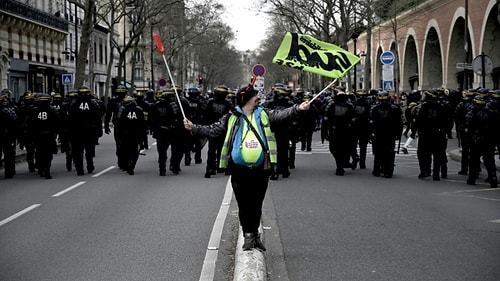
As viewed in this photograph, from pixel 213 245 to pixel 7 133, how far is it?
358 inches

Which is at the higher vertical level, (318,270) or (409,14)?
(409,14)

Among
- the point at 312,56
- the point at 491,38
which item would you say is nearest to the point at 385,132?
the point at 312,56

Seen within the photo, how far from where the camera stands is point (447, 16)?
44.2 metres

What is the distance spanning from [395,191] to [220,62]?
9948 centimetres

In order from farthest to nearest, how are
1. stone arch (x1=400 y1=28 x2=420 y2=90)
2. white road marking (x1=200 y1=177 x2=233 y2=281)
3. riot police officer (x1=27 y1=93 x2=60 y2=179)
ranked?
stone arch (x1=400 y1=28 x2=420 y2=90), riot police officer (x1=27 y1=93 x2=60 y2=179), white road marking (x1=200 y1=177 x2=233 y2=281)

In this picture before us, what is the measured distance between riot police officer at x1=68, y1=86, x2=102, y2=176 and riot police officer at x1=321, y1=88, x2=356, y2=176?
16.8 ft

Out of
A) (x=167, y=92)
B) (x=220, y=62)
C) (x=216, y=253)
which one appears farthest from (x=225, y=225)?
(x=220, y=62)

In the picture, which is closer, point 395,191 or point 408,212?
point 408,212

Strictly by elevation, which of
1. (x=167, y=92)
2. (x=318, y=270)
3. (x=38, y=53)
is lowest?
(x=318, y=270)

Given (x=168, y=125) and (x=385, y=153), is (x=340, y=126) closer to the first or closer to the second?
(x=385, y=153)

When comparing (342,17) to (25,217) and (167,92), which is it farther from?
(25,217)

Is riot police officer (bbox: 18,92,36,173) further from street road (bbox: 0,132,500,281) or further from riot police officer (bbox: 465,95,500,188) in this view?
riot police officer (bbox: 465,95,500,188)

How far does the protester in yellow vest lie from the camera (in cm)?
714

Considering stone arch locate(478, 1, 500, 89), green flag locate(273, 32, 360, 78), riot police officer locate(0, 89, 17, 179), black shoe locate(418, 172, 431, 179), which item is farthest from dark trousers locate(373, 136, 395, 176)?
stone arch locate(478, 1, 500, 89)
